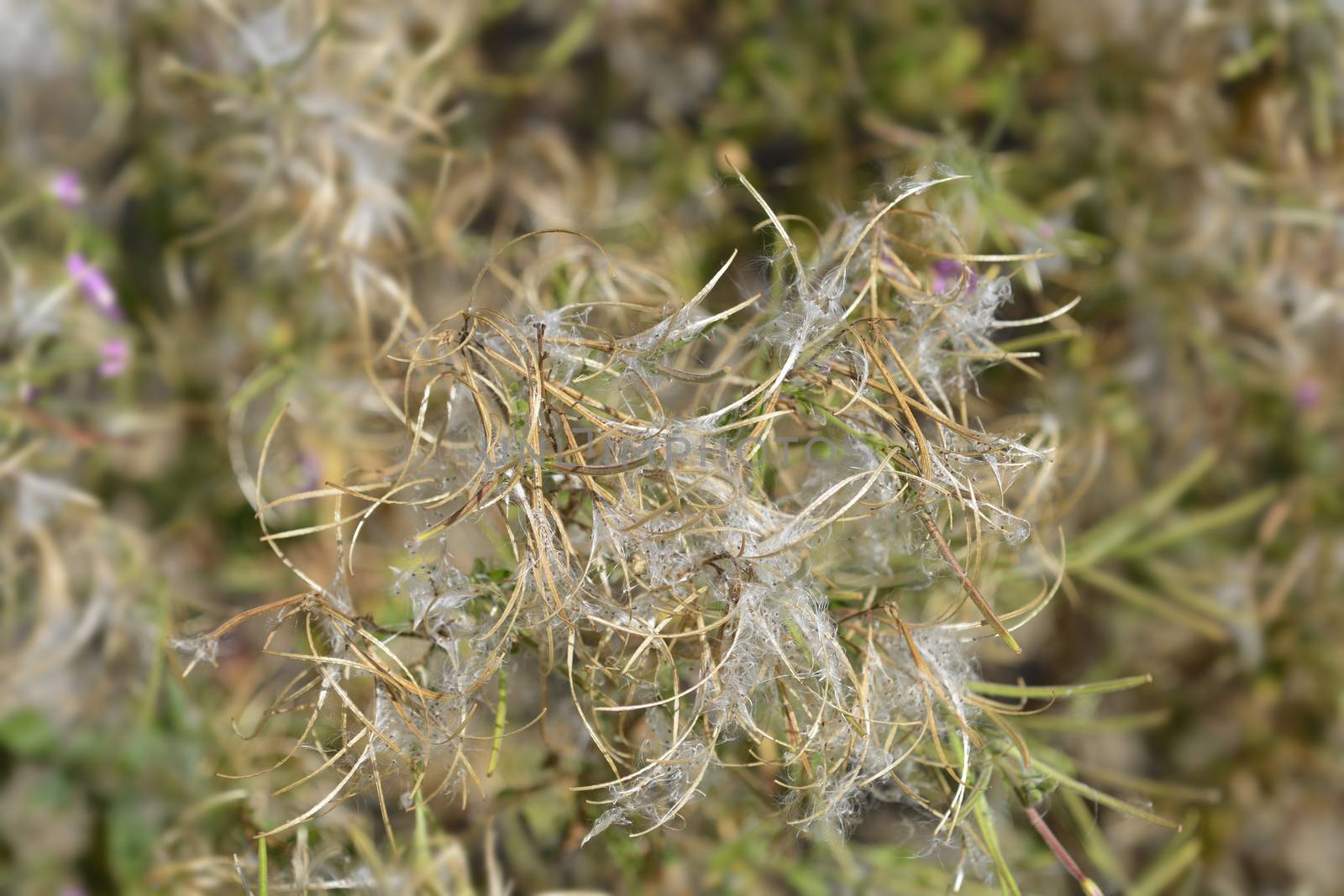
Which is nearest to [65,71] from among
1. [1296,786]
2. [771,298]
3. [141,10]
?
[141,10]

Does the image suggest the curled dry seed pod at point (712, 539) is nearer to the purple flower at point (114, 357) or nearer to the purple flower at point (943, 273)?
the purple flower at point (943, 273)

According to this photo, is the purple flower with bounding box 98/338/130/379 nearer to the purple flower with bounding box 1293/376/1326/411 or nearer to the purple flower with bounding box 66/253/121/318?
the purple flower with bounding box 66/253/121/318

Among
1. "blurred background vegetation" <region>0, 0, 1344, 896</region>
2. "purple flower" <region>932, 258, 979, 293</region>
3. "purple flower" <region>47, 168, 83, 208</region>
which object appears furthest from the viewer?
"purple flower" <region>47, 168, 83, 208</region>

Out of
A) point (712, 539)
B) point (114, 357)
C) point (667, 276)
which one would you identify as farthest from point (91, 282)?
point (712, 539)

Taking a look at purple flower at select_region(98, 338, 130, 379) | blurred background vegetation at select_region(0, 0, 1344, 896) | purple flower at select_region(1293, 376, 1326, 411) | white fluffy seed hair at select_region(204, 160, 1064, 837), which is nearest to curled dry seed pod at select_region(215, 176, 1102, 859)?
white fluffy seed hair at select_region(204, 160, 1064, 837)

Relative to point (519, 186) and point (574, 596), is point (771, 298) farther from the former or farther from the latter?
point (519, 186)

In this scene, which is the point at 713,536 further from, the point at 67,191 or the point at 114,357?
the point at 67,191

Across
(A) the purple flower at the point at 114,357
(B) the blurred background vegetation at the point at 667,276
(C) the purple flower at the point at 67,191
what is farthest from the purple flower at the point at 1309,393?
(C) the purple flower at the point at 67,191
